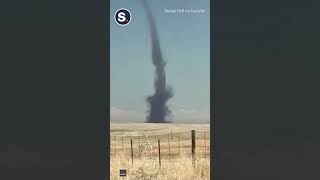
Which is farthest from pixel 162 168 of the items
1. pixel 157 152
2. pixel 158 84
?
pixel 158 84

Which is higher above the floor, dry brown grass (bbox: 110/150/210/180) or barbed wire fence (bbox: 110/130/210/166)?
barbed wire fence (bbox: 110/130/210/166)

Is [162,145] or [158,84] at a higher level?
[158,84]

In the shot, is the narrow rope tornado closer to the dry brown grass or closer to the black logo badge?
the black logo badge

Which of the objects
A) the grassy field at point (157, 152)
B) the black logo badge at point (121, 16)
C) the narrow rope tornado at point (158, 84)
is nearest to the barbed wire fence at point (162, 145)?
the grassy field at point (157, 152)

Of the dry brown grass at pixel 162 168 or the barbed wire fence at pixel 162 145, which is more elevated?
the barbed wire fence at pixel 162 145

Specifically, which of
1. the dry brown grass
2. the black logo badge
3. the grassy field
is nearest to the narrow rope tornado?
the grassy field

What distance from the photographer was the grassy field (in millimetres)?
5902

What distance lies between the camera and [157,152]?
598 centimetres

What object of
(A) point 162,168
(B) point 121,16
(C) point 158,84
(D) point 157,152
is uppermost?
(B) point 121,16

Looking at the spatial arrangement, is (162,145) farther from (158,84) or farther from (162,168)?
(158,84)

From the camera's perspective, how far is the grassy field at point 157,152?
590 cm

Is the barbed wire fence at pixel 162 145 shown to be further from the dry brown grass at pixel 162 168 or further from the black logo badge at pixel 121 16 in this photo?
the black logo badge at pixel 121 16

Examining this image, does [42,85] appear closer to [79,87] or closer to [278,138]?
[79,87]

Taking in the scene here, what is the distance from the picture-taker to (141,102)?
5945 millimetres
